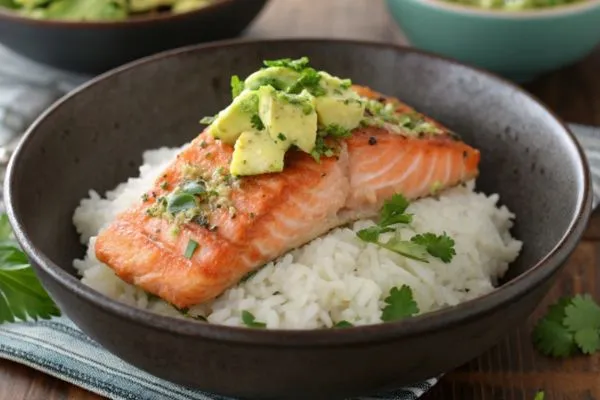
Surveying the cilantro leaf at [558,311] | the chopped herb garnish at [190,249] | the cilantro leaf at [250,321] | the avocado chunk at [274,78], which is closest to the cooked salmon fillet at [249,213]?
the chopped herb garnish at [190,249]

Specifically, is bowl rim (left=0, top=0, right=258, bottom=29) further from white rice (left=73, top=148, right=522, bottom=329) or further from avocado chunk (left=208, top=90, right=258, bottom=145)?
avocado chunk (left=208, top=90, right=258, bottom=145)

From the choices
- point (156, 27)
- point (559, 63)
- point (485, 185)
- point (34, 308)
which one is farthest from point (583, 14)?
point (34, 308)

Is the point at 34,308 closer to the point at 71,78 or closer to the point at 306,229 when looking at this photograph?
the point at 306,229

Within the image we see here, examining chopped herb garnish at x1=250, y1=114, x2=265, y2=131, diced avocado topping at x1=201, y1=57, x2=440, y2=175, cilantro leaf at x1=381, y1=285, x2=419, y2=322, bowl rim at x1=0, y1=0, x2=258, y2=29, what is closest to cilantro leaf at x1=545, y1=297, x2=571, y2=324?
cilantro leaf at x1=381, y1=285, x2=419, y2=322

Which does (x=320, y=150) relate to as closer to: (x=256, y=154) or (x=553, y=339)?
(x=256, y=154)

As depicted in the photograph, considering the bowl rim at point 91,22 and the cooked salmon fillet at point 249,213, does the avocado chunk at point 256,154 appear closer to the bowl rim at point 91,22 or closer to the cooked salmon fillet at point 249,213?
the cooked salmon fillet at point 249,213

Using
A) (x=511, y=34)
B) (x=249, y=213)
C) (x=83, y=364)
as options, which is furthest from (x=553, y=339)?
(x=511, y=34)

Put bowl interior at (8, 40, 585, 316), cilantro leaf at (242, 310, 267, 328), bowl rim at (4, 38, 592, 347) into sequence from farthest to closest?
bowl interior at (8, 40, 585, 316) < cilantro leaf at (242, 310, 267, 328) < bowl rim at (4, 38, 592, 347)
